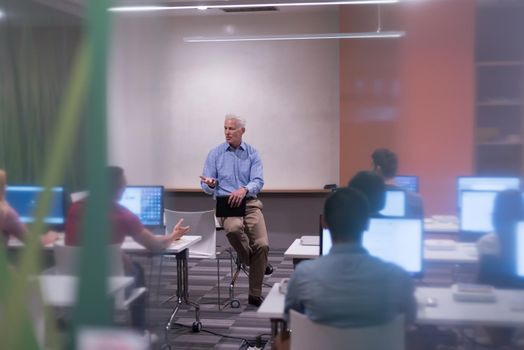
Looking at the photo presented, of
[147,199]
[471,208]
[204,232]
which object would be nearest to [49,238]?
[147,199]

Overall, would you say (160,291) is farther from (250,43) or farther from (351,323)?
(250,43)

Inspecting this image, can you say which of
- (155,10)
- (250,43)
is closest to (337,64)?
(250,43)

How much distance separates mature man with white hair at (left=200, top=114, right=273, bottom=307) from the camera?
15.0 feet

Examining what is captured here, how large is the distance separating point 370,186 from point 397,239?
416mm

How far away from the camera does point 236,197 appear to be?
4500 millimetres

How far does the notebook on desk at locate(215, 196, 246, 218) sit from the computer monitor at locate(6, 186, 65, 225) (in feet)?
11.4

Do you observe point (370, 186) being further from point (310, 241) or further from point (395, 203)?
point (310, 241)

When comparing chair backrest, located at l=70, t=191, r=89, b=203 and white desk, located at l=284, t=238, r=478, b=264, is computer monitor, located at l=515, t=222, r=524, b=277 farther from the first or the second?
chair backrest, located at l=70, t=191, r=89, b=203

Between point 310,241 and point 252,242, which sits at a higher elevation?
point 310,241

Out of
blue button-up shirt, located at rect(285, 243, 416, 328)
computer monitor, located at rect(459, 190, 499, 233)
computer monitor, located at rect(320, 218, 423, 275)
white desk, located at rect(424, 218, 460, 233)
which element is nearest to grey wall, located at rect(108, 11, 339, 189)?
computer monitor, located at rect(459, 190, 499, 233)

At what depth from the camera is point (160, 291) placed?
1088 millimetres

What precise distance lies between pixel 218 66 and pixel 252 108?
0.65m

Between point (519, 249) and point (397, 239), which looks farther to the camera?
point (397, 239)

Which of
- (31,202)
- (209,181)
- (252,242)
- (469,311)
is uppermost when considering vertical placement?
(31,202)
